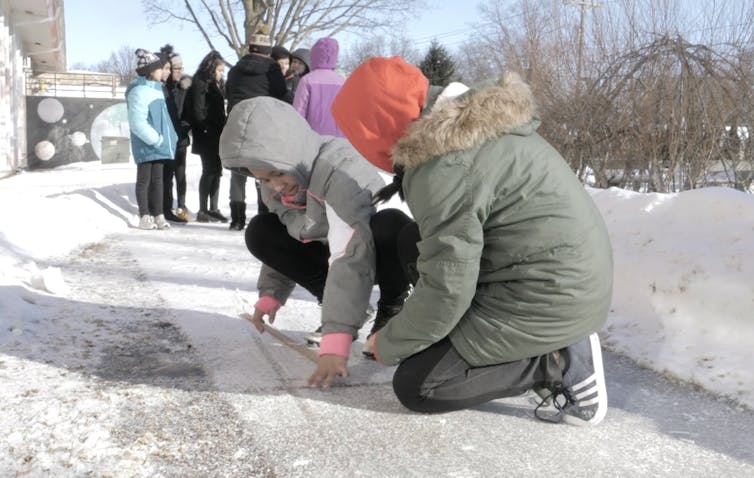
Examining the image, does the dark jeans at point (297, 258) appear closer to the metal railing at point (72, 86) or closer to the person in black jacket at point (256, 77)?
the person in black jacket at point (256, 77)

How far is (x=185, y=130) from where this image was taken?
22.7 ft

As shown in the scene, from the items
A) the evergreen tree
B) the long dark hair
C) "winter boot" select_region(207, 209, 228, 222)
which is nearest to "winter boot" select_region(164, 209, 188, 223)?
"winter boot" select_region(207, 209, 228, 222)

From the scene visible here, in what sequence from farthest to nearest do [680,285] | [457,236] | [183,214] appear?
[183,214] < [680,285] < [457,236]

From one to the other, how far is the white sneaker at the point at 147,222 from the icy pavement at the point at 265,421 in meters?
3.29

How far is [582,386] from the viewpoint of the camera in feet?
6.67

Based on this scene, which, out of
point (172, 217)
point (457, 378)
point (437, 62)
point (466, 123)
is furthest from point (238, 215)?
point (437, 62)

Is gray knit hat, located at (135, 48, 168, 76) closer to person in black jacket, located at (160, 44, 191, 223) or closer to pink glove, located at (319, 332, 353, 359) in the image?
person in black jacket, located at (160, 44, 191, 223)

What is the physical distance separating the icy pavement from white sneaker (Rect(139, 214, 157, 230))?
3.29 metres

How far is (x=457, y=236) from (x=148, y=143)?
16.1 feet

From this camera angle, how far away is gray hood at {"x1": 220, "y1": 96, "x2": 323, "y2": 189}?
2311 millimetres

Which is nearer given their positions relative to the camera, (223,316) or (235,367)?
(235,367)

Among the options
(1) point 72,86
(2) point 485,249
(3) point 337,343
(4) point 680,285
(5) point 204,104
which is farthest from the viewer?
(1) point 72,86

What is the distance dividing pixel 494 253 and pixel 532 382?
0.39 meters

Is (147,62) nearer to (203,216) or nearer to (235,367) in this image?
(203,216)
